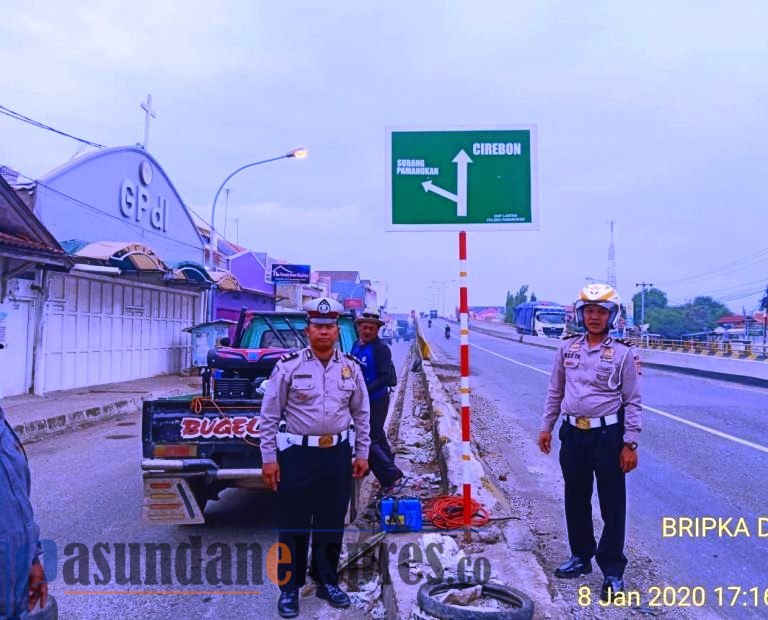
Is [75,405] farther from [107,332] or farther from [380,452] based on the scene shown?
[380,452]

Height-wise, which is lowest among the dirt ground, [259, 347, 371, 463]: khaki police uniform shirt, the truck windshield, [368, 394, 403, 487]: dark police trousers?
the dirt ground

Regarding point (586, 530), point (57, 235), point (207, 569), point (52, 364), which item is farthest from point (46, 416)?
point (586, 530)

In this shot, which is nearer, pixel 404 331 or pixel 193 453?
pixel 193 453

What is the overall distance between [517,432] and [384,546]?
282 inches

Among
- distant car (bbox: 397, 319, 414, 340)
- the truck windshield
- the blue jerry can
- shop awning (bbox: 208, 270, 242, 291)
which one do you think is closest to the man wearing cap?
the blue jerry can

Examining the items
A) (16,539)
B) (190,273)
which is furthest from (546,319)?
(16,539)

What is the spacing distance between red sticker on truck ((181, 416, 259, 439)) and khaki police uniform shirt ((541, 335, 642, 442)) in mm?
2570

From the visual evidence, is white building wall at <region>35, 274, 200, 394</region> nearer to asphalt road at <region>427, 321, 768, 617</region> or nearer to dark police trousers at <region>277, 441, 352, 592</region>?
asphalt road at <region>427, 321, 768, 617</region>

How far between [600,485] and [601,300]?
49.1 inches

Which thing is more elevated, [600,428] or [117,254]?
[117,254]

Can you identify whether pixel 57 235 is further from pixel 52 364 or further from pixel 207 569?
pixel 207 569

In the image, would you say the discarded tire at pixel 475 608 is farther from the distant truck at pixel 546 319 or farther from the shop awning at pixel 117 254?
the distant truck at pixel 546 319

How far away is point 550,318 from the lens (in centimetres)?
5628

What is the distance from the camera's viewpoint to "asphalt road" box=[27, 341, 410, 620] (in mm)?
4355
